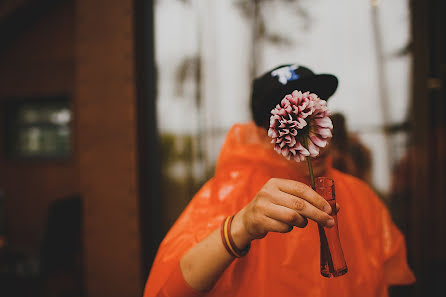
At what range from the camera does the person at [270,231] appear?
0.64m

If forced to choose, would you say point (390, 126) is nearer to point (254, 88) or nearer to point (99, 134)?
point (254, 88)

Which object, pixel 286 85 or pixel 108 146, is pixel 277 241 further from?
pixel 108 146

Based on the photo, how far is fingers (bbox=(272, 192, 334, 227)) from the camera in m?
0.58

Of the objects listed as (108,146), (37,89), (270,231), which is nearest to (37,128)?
(37,89)

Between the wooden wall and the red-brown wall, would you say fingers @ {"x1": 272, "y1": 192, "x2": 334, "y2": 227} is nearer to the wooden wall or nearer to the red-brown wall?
the wooden wall

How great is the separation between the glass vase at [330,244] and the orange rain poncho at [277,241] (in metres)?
0.24

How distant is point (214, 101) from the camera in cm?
211

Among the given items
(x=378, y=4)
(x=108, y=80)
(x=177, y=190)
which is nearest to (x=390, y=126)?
(x=378, y=4)

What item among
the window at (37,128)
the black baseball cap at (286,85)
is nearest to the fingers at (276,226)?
the black baseball cap at (286,85)

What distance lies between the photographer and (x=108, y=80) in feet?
7.22

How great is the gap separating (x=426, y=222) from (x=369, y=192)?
1406 millimetres

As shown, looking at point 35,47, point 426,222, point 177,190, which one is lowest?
point 426,222

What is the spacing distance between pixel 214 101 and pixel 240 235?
156cm

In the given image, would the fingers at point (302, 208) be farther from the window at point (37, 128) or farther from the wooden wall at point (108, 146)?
the window at point (37, 128)
